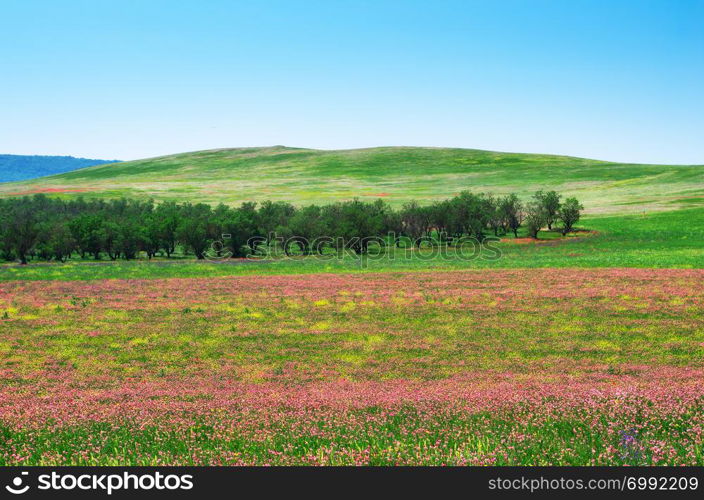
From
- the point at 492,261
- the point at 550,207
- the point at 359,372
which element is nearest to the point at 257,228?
the point at 492,261

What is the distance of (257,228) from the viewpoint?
75.5 meters

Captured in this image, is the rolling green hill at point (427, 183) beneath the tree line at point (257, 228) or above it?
above

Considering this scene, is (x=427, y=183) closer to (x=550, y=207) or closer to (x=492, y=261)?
(x=550, y=207)

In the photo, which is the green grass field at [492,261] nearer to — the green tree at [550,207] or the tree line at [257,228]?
the green tree at [550,207]

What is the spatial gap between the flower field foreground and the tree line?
32.0 meters

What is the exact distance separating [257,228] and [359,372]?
196 ft

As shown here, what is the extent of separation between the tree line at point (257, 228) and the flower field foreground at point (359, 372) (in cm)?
3197

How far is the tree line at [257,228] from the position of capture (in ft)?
226

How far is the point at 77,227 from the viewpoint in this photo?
2776 inches

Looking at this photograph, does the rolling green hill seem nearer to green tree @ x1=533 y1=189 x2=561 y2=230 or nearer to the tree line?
green tree @ x1=533 y1=189 x2=561 y2=230

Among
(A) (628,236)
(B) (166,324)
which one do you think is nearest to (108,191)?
(A) (628,236)

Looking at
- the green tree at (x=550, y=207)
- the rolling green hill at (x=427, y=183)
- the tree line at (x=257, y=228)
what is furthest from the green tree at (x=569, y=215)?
the rolling green hill at (x=427, y=183)

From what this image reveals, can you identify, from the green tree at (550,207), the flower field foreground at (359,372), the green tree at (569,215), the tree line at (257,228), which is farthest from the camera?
the green tree at (550,207)

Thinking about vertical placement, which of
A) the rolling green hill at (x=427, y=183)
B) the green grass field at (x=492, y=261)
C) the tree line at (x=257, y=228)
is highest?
the rolling green hill at (x=427, y=183)
